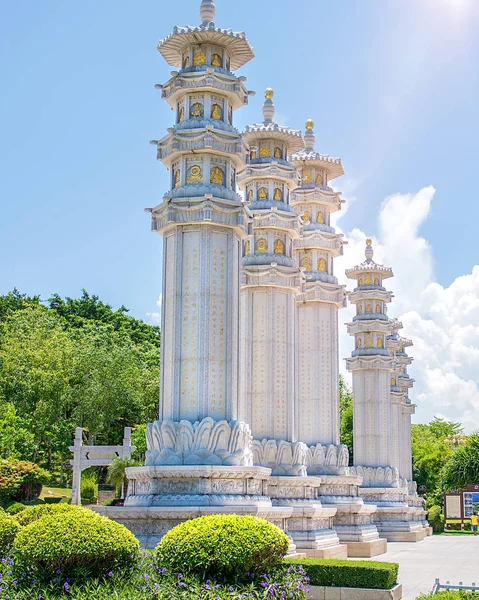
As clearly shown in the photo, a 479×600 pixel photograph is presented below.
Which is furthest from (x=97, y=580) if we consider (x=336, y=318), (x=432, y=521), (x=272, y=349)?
(x=432, y=521)

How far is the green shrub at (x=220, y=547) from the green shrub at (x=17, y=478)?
24237mm

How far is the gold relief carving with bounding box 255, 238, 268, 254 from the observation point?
2469 cm

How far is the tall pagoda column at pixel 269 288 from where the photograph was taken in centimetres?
2327

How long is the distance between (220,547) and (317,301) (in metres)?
18.1

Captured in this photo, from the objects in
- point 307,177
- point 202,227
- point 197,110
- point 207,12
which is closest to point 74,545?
point 202,227

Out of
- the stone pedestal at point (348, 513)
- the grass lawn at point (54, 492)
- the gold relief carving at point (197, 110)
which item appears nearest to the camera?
the gold relief carving at point (197, 110)

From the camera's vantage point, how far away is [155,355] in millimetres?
55000

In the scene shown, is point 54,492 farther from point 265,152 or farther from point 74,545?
point 74,545

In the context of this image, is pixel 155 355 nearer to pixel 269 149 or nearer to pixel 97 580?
pixel 269 149

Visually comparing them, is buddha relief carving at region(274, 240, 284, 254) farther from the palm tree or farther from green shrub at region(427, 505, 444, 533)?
green shrub at region(427, 505, 444, 533)

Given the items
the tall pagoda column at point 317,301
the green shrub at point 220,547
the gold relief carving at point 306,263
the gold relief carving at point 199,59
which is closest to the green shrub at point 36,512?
the green shrub at point 220,547

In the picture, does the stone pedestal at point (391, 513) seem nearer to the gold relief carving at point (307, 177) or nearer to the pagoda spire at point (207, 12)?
the gold relief carving at point (307, 177)

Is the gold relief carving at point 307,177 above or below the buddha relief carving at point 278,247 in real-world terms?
above

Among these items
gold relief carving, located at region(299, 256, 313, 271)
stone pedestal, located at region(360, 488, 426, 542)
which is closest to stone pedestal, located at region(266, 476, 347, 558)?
gold relief carving, located at region(299, 256, 313, 271)
